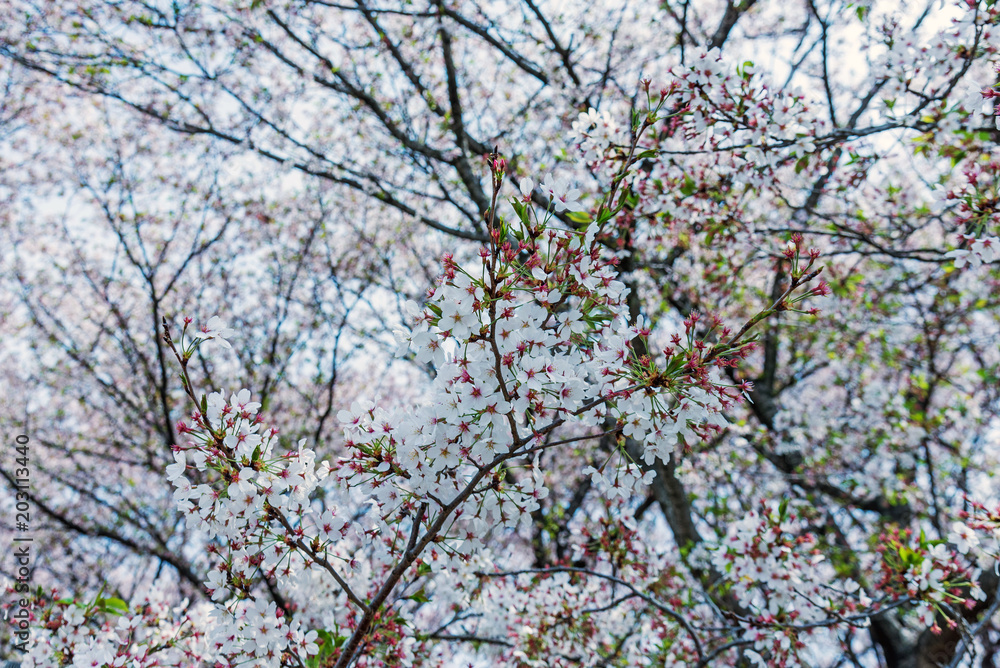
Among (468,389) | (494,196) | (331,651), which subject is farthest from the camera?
(331,651)

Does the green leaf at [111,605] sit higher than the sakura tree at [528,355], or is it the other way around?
the sakura tree at [528,355]

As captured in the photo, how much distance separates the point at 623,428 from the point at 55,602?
2.93 m

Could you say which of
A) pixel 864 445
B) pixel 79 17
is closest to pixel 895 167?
pixel 864 445

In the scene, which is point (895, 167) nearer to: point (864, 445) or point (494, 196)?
point (864, 445)

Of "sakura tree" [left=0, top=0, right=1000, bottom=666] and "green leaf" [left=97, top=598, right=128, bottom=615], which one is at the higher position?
"sakura tree" [left=0, top=0, right=1000, bottom=666]

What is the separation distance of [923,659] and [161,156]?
9352 millimetres

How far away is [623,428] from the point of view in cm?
Result: 173

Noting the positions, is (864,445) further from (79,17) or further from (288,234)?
(79,17)

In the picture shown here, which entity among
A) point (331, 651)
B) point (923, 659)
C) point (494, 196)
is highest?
point (923, 659)

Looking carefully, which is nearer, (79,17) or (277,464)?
(277,464)

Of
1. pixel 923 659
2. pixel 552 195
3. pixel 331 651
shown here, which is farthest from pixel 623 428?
pixel 923 659

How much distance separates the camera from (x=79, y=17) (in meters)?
5.77

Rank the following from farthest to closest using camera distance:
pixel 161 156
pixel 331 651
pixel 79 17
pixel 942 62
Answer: pixel 161 156 → pixel 79 17 → pixel 942 62 → pixel 331 651

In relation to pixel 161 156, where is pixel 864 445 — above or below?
above
